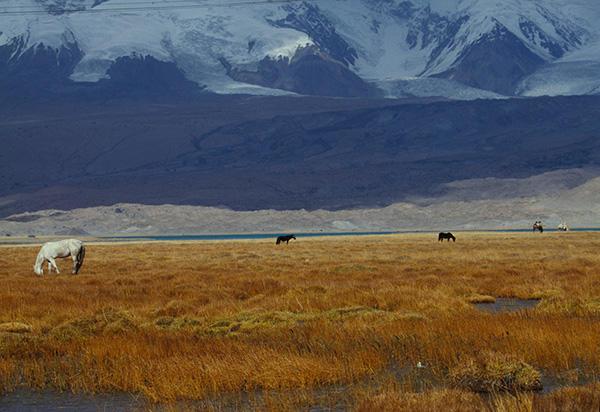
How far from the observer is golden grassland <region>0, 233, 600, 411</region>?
507 inches

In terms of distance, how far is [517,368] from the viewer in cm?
1309

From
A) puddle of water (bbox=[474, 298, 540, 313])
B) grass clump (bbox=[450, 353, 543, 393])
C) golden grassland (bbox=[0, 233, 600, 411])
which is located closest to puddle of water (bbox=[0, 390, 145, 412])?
golden grassland (bbox=[0, 233, 600, 411])

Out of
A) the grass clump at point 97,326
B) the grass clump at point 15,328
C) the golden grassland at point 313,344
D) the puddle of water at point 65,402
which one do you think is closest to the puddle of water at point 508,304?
the golden grassland at point 313,344

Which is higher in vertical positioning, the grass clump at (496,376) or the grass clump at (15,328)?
the grass clump at (496,376)

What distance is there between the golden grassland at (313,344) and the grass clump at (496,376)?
20mm

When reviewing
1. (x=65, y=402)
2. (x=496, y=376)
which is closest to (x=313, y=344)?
(x=496, y=376)

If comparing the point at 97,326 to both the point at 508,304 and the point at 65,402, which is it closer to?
the point at 65,402

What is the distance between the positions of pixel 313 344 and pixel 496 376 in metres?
4.37

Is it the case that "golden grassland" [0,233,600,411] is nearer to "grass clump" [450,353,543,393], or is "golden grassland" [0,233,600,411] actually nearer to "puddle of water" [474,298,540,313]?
"grass clump" [450,353,543,393]

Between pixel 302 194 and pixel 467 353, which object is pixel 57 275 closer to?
pixel 467 353

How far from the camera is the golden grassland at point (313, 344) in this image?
12883 mm

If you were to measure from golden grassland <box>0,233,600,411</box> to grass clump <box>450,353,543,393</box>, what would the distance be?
0.06ft

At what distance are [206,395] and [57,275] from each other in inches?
982

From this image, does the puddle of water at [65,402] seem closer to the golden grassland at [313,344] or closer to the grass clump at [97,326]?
the golden grassland at [313,344]
